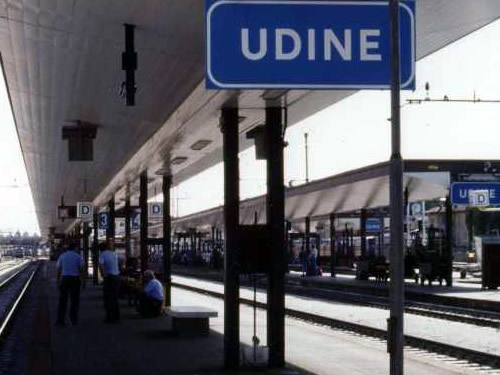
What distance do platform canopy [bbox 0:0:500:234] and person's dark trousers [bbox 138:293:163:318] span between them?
302 cm

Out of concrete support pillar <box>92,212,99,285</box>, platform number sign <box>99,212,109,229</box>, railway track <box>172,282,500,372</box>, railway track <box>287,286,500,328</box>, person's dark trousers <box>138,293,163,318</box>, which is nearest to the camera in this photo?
railway track <box>172,282,500,372</box>

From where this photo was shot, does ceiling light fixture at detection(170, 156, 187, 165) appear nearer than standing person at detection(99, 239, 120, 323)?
No

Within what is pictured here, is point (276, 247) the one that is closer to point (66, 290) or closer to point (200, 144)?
point (200, 144)

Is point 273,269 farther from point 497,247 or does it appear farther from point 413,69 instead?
point 497,247

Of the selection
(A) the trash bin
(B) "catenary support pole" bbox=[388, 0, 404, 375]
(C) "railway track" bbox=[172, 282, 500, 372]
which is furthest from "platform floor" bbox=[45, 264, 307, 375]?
(A) the trash bin

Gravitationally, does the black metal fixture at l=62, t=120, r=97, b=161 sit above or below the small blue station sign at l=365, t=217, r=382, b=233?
above

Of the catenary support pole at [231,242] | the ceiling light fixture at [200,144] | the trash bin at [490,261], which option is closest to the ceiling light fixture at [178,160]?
the ceiling light fixture at [200,144]

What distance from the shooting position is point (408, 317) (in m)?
22.2

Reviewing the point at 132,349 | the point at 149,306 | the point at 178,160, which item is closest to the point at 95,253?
the point at 178,160

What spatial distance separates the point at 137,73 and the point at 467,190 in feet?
62.0

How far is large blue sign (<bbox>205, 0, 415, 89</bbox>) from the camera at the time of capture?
19.7ft

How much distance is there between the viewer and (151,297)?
1850 cm

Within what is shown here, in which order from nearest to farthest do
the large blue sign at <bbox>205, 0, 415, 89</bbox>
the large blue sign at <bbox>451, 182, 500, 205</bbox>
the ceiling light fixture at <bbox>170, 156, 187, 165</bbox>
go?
the large blue sign at <bbox>205, 0, 415, 89</bbox> → the ceiling light fixture at <bbox>170, 156, 187, 165</bbox> → the large blue sign at <bbox>451, 182, 500, 205</bbox>

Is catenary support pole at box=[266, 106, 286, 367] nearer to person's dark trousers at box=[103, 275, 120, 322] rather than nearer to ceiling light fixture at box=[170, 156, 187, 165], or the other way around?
person's dark trousers at box=[103, 275, 120, 322]
